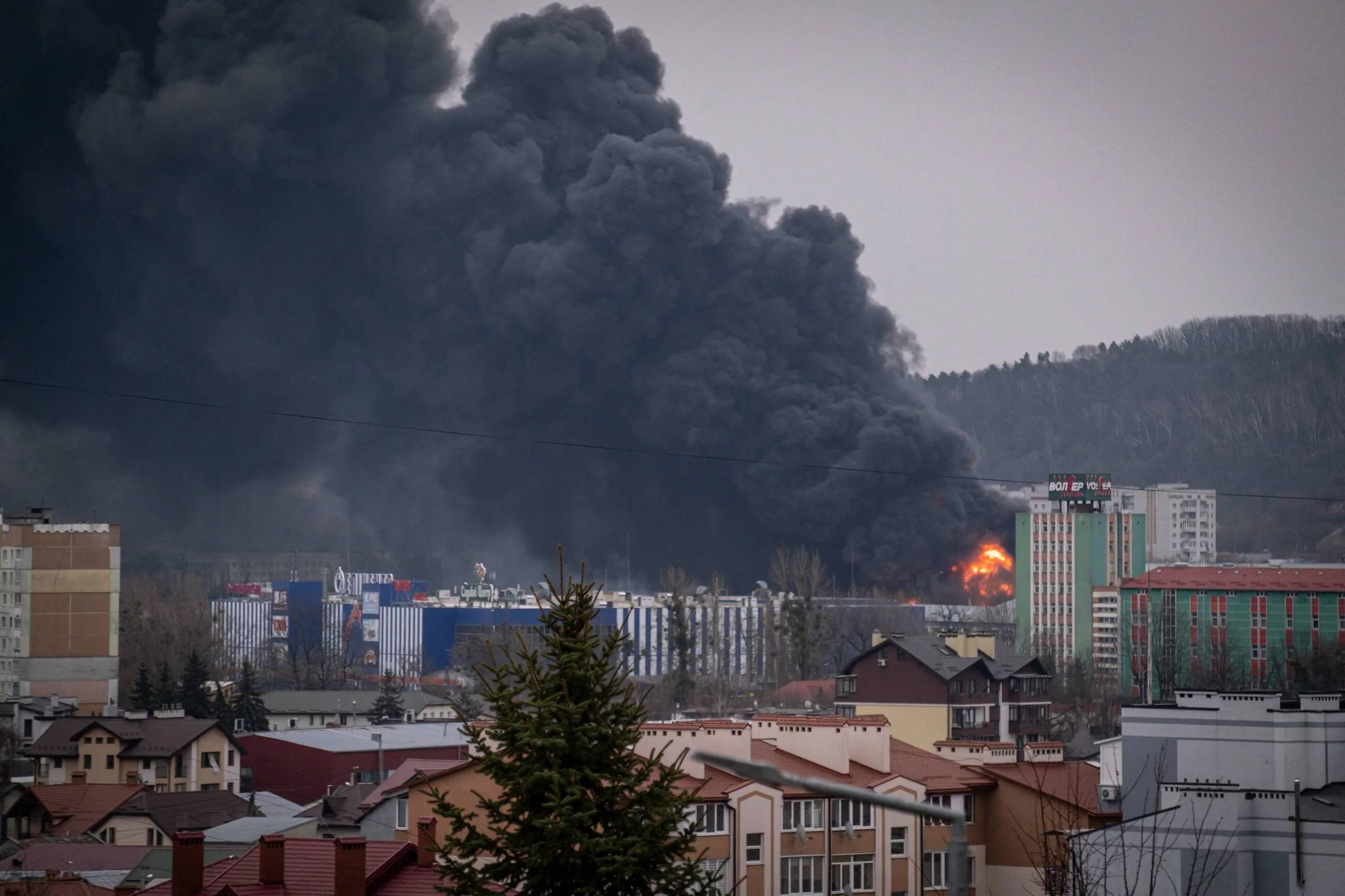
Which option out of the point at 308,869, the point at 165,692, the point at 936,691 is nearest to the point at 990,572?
the point at 165,692

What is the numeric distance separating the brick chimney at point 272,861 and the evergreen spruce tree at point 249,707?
109ft

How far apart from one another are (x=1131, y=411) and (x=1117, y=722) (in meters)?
110

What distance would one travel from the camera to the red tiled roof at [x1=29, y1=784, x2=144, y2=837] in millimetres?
28688

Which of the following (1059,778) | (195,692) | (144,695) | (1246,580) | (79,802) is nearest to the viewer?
(1059,778)

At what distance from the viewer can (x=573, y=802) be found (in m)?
9.81

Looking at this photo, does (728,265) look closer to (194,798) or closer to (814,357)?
(814,357)

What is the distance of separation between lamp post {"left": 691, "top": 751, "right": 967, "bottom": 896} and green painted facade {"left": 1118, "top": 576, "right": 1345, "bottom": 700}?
51.2 metres

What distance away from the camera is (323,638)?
259 feet

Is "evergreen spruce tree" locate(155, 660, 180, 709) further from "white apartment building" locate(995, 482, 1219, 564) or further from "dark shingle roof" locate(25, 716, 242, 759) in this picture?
"white apartment building" locate(995, 482, 1219, 564)

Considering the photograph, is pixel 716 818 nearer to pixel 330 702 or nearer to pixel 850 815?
pixel 850 815

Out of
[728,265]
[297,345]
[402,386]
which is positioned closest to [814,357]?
[728,265]

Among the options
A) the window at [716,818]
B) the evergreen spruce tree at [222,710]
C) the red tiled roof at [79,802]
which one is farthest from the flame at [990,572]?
the window at [716,818]

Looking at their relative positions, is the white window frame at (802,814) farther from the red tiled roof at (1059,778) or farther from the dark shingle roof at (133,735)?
the dark shingle roof at (133,735)

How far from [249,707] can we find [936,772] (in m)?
31.5
